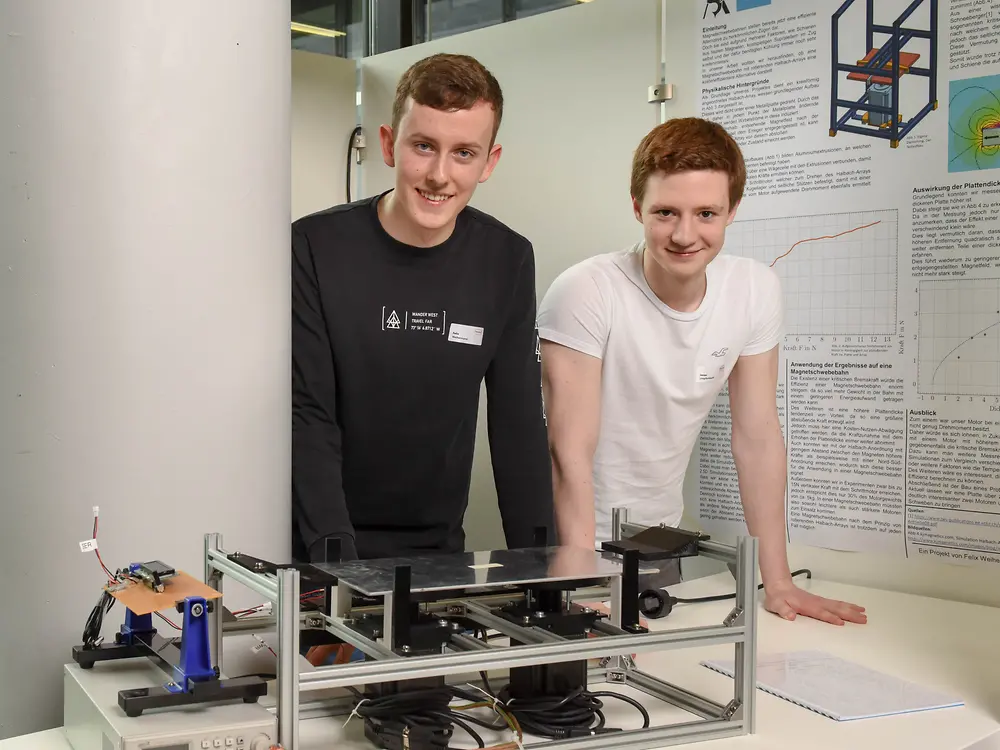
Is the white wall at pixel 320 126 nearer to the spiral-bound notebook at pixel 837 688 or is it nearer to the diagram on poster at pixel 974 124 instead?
the diagram on poster at pixel 974 124

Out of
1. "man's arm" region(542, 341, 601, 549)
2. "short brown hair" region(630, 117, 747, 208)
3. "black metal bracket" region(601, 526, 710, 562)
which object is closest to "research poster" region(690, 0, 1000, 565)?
"short brown hair" region(630, 117, 747, 208)

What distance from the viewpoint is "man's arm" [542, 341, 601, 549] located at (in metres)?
1.83

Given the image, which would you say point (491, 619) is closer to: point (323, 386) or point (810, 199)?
point (323, 386)

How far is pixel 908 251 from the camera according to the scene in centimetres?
202

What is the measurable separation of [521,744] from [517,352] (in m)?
0.86

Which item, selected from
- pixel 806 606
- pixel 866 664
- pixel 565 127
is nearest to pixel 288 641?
pixel 866 664

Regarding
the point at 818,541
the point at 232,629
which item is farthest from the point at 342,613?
the point at 818,541

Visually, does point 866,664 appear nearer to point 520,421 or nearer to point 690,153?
point 520,421

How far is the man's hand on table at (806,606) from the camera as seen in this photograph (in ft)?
5.80

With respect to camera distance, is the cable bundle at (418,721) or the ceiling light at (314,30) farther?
the ceiling light at (314,30)

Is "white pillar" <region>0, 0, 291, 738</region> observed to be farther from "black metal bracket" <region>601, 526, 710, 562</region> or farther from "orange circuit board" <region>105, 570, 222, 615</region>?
"black metal bracket" <region>601, 526, 710, 562</region>

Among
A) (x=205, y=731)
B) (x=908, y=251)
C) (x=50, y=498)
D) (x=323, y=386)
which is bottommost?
(x=205, y=731)

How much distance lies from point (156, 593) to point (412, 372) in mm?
758

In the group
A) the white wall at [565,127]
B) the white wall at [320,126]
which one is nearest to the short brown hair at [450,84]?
the white wall at [565,127]
